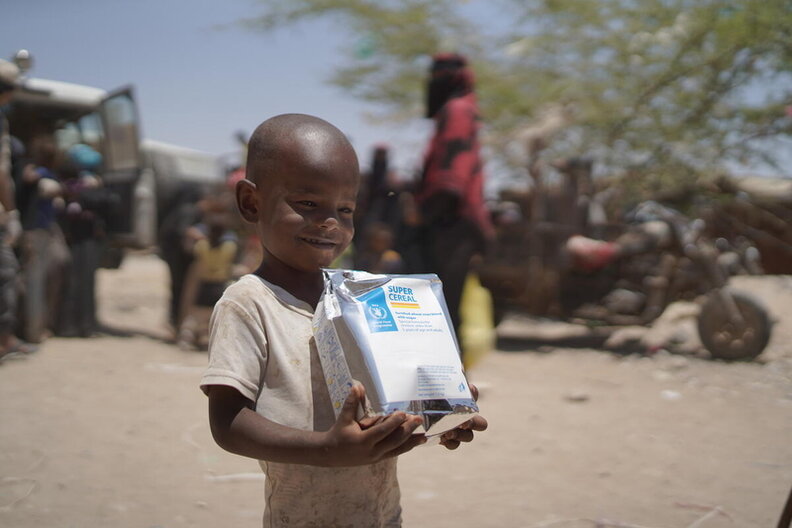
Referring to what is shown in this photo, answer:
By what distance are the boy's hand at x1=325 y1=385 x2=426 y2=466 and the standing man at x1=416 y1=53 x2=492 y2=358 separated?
3.19m

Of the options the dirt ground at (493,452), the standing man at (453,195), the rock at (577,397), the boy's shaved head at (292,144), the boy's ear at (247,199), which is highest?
the boy's shaved head at (292,144)

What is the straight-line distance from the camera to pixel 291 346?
1.20m

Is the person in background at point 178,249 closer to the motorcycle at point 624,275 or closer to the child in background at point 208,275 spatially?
the child in background at point 208,275

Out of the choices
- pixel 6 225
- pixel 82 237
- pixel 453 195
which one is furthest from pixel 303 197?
pixel 82 237

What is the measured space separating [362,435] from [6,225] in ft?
14.3

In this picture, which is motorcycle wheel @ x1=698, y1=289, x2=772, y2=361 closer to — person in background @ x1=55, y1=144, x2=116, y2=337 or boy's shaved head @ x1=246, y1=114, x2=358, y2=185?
person in background @ x1=55, y1=144, x2=116, y2=337

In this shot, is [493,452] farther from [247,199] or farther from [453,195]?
[247,199]

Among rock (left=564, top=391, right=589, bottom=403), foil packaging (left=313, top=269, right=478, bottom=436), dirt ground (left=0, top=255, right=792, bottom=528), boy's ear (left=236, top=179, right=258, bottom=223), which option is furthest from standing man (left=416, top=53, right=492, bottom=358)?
foil packaging (left=313, top=269, right=478, bottom=436)

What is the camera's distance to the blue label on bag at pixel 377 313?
1080 mm

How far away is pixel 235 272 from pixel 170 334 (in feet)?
4.33

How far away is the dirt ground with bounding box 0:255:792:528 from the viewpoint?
8.90 feet

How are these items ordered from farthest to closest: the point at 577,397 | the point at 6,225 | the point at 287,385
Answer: the point at 577,397 → the point at 6,225 → the point at 287,385

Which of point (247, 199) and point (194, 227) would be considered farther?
point (194, 227)

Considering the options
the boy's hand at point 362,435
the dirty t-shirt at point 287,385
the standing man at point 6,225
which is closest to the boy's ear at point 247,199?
the dirty t-shirt at point 287,385
